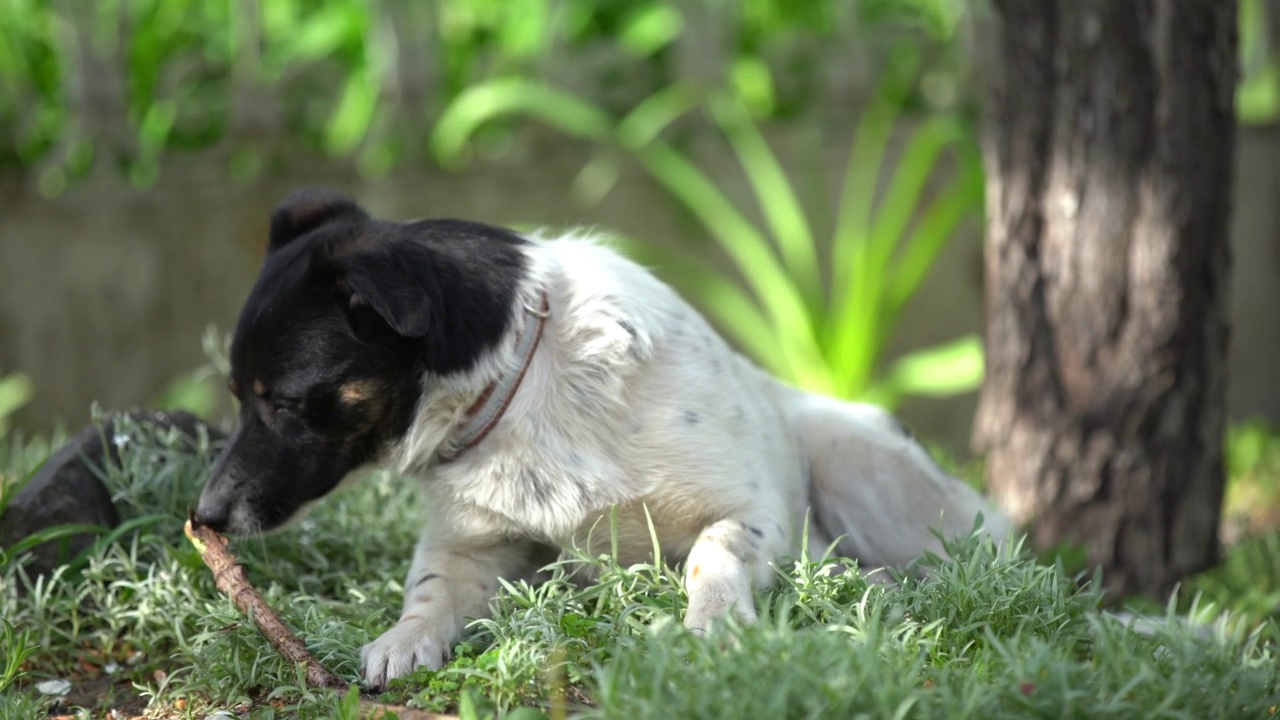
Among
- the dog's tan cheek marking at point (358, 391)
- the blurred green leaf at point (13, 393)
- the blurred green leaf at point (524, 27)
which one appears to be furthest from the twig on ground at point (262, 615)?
the blurred green leaf at point (524, 27)

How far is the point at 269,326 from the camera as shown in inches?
106

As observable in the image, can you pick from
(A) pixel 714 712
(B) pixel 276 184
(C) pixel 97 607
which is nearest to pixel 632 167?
(B) pixel 276 184

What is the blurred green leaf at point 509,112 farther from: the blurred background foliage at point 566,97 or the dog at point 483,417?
the dog at point 483,417

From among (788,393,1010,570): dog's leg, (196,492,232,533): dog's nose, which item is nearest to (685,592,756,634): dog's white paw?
(788,393,1010,570): dog's leg

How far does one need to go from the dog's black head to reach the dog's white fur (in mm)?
63

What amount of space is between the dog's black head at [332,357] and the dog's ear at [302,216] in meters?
0.25

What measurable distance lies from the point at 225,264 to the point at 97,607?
3.52m

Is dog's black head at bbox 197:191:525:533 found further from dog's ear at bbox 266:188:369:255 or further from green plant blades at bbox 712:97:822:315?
green plant blades at bbox 712:97:822:315

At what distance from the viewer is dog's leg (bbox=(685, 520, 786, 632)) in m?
2.46

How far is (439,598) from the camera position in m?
2.82

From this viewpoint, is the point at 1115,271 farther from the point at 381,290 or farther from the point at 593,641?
the point at 381,290

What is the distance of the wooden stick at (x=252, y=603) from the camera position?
253cm

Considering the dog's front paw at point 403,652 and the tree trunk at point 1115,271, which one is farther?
the tree trunk at point 1115,271

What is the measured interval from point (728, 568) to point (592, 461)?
38 centimetres
